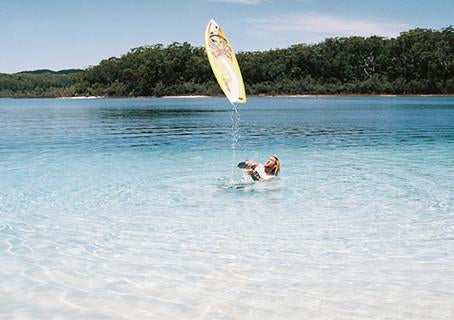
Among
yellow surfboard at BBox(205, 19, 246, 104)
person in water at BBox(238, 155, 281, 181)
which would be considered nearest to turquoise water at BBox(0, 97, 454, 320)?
person in water at BBox(238, 155, 281, 181)

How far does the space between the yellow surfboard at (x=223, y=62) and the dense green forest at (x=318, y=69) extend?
149838 mm

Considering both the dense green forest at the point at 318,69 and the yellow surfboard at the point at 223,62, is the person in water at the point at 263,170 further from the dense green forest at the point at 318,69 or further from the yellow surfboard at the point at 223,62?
the dense green forest at the point at 318,69

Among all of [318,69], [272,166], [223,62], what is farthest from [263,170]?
[318,69]

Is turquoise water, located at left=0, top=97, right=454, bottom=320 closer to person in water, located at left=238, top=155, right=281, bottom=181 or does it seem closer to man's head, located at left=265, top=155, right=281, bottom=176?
person in water, located at left=238, top=155, right=281, bottom=181

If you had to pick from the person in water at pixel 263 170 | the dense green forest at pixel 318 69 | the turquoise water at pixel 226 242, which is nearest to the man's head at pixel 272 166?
the person in water at pixel 263 170

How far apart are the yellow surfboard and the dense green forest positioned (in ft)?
492

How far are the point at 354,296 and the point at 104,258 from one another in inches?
161

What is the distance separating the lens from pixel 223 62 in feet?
44.8

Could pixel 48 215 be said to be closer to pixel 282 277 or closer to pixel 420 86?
pixel 282 277

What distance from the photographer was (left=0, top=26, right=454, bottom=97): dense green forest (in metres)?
157

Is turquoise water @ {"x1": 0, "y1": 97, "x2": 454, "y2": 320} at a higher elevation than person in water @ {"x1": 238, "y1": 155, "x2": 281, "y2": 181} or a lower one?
lower

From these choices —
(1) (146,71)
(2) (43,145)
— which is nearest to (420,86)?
(1) (146,71)

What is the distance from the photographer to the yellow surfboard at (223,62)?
43.3ft

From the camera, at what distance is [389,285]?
26.6ft
